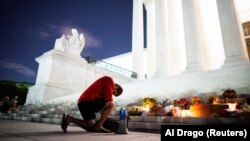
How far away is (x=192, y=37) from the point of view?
552 inches

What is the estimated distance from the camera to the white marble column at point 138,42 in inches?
878

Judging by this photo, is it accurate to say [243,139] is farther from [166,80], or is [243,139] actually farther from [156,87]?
[166,80]

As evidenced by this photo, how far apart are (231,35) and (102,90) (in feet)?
35.3

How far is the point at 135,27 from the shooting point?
2422 cm

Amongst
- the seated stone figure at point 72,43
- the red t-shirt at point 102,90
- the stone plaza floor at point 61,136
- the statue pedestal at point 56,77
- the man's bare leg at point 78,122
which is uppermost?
the seated stone figure at point 72,43

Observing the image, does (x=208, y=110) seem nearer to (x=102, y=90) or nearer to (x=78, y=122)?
(x=102, y=90)

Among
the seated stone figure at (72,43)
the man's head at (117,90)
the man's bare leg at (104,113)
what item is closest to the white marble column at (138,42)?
the seated stone figure at (72,43)

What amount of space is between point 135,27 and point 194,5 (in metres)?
10.2

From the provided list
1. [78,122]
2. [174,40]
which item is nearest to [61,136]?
[78,122]

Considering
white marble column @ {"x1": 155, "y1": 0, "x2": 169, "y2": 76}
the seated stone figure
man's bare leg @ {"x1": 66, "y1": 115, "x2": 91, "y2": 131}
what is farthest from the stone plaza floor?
the seated stone figure

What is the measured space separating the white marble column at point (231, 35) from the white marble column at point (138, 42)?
36.8 ft

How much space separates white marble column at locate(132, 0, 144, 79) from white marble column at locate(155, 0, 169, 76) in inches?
205

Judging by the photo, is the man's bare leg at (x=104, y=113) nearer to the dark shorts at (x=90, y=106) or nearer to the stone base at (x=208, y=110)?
the dark shorts at (x=90, y=106)

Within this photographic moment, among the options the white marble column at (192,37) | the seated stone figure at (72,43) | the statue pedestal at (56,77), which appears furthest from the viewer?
the seated stone figure at (72,43)
